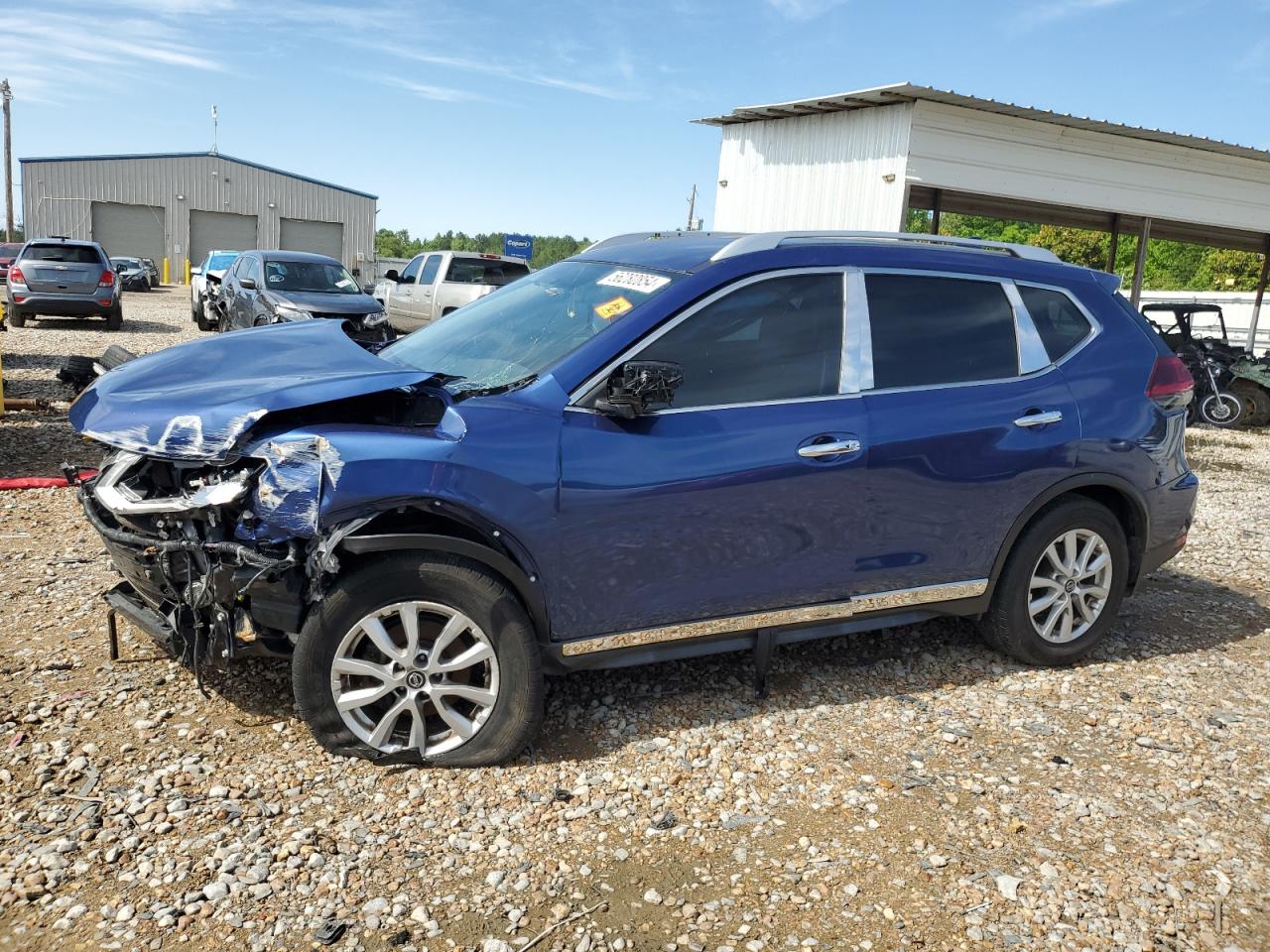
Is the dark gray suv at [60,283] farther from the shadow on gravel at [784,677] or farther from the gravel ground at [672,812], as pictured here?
the shadow on gravel at [784,677]

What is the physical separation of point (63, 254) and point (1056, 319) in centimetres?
1959

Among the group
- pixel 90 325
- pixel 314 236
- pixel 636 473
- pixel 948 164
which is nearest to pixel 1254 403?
pixel 948 164

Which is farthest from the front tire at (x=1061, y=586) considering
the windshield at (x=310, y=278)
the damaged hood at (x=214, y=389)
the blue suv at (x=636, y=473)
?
the windshield at (x=310, y=278)

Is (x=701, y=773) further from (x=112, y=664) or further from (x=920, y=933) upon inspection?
(x=112, y=664)

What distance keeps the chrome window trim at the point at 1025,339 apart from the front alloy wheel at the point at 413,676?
8.94 feet

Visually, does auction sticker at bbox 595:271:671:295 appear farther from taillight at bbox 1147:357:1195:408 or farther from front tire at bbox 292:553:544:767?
taillight at bbox 1147:357:1195:408

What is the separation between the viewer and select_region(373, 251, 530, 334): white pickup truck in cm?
1647

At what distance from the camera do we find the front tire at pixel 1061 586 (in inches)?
177

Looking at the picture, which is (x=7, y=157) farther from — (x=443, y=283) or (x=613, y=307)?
(x=613, y=307)

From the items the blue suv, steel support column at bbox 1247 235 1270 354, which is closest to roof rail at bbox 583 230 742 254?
the blue suv

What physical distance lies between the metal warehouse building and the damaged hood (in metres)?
45.5

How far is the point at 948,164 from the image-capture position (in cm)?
1321

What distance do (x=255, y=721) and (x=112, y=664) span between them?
87 centimetres

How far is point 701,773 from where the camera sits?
141 inches
